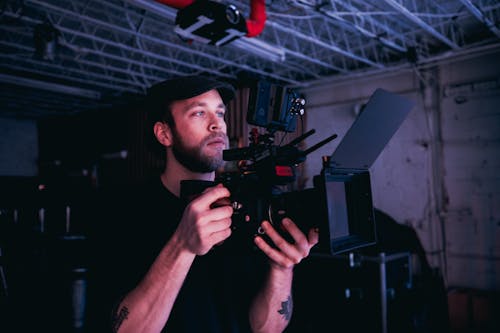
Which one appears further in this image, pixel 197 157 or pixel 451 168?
pixel 451 168

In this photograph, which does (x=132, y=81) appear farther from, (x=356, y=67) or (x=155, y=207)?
(x=155, y=207)

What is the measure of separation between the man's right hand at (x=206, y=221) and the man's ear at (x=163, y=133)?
0.52m

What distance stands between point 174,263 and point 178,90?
2.11ft

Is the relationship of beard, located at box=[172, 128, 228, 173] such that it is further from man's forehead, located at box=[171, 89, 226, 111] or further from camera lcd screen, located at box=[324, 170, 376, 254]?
camera lcd screen, located at box=[324, 170, 376, 254]

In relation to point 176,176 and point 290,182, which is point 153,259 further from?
point 290,182

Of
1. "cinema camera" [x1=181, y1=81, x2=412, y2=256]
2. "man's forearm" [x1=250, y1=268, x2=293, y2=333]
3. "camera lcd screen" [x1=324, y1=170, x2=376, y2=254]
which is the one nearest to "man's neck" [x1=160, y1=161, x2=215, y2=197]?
"cinema camera" [x1=181, y1=81, x2=412, y2=256]

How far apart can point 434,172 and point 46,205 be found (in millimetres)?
4929

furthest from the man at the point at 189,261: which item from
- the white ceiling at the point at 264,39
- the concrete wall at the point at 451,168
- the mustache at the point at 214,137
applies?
the concrete wall at the point at 451,168

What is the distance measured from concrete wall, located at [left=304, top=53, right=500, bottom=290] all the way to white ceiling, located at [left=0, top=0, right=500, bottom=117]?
33 cm

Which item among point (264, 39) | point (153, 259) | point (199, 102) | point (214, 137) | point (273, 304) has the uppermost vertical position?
point (264, 39)

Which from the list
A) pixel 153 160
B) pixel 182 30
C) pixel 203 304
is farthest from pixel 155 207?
pixel 153 160

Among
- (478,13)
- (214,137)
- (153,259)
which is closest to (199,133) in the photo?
(214,137)

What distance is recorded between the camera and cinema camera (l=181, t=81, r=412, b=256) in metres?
0.97

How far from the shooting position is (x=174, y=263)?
1.00m
